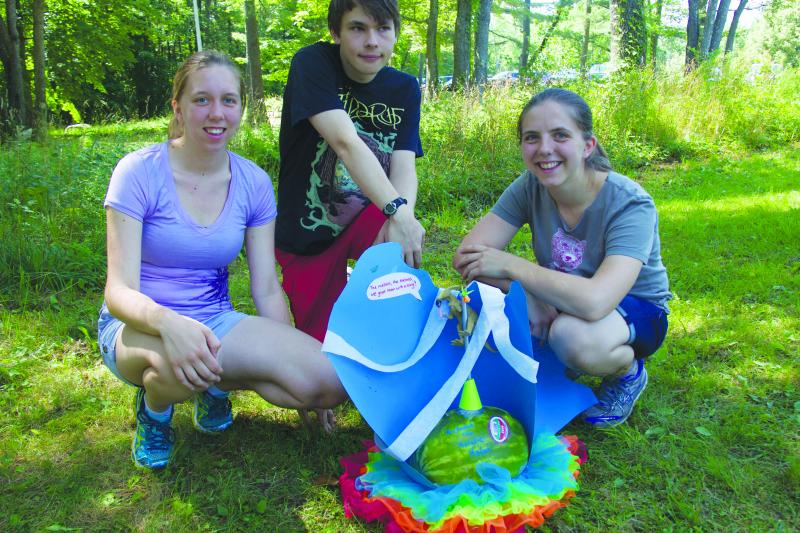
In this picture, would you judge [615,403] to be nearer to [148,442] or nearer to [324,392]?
[324,392]

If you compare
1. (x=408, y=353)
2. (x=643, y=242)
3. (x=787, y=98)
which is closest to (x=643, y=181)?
(x=787, y=98)

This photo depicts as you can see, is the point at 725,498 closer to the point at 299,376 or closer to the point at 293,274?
the point at 299,376

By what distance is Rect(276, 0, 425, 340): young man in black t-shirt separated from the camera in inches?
82.3

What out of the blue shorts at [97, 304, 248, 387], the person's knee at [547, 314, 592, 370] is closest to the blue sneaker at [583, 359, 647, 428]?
the person's knee at [547, 314, 592, 370]

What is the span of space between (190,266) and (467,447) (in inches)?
43.7

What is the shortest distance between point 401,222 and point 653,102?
6.89 m

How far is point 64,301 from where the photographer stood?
335 cm

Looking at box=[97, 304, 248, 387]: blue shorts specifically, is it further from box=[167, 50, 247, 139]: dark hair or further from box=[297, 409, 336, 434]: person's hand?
box=[167, 50, 247, 139]: dark hair

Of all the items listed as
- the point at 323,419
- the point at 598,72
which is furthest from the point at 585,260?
the point at 598,72

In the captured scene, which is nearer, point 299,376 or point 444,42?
point 299,376

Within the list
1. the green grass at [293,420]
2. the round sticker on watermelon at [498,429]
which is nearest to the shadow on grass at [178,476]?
the green grass at [293,420]

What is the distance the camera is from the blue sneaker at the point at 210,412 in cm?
221

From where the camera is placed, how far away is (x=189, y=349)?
67.5 inches

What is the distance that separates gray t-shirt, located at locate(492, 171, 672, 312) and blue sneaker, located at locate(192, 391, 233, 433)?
52.4 inches
